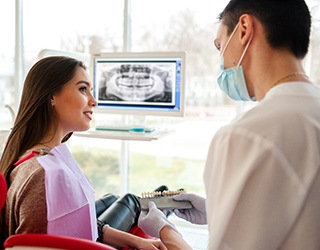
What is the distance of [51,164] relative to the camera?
1195 mm

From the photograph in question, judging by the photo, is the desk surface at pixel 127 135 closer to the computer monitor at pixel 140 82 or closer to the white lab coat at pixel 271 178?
the computer monitor at pixel 140 82

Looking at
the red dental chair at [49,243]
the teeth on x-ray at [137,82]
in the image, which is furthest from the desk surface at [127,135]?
the red dental chair at [49,243]

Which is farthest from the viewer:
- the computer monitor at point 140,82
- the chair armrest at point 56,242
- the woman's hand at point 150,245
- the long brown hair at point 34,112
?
the computer monitor at point 140,82

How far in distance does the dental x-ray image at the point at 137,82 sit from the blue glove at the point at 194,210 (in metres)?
1.02

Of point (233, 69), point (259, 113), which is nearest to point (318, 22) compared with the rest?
point (233, 69)

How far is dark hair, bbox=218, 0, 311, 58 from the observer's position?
2.80ft

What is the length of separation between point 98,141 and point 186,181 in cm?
90

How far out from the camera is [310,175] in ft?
2.44

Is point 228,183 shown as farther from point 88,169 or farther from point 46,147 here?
point 88,169

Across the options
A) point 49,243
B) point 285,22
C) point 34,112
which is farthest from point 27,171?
point 285,22

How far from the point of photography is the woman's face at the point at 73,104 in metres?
1.42

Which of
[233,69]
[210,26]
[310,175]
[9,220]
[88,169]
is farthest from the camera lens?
[88,169]

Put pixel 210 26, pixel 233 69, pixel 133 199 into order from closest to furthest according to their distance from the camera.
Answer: pixel 233 69, pixel 133 199, pixel 210 26

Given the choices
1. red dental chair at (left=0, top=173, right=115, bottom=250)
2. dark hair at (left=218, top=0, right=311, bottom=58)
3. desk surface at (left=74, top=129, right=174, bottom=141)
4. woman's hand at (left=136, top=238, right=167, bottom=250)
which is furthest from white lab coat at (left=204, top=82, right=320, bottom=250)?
desk surface at (left=74, top=129, right=174, bottom=141)
